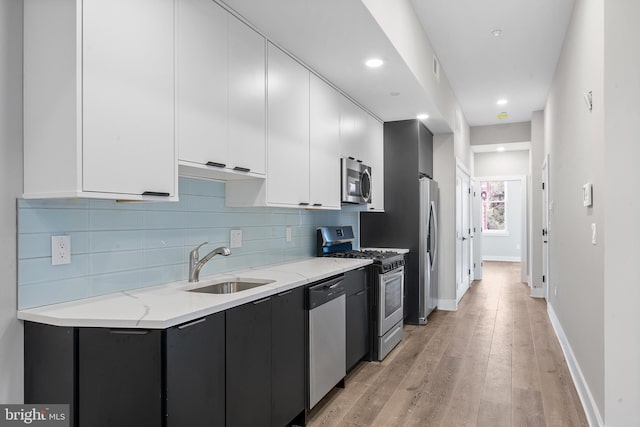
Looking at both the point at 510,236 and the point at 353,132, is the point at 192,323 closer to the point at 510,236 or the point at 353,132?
the point at 353,132

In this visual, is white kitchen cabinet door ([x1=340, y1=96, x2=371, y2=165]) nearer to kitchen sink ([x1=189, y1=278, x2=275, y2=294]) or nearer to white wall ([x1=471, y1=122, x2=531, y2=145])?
kitchen sink ([x1=189, y1=278, x2=275, y2=294])

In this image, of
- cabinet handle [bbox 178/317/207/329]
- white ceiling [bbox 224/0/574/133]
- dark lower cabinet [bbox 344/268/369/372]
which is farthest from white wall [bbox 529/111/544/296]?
cabinet handle [bbox 178/317/207/329]

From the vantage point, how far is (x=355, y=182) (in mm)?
4059

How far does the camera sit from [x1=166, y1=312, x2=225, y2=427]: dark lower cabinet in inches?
61.3

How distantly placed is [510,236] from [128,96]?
11.7m

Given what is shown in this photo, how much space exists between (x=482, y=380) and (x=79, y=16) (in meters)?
3.42

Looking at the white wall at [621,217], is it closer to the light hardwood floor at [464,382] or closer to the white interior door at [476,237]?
the light hardwood floor at [464,382]

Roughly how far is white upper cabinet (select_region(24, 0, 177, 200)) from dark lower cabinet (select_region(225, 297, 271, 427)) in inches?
27.2


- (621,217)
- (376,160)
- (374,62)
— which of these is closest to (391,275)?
(376,160)

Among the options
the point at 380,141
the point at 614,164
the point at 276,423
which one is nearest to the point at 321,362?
the point at 276,423

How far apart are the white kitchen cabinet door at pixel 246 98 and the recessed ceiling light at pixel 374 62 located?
87cm

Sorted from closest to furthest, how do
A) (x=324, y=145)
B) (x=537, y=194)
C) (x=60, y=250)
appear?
1. (x=60, y=250)
2. (x=324, y=145)
3. (x=537, y=194)

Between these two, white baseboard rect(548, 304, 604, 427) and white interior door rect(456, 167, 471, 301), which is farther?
white interior door rect(456, 167, 471, 301)

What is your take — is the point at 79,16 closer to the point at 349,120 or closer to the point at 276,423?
the point at 276,423
